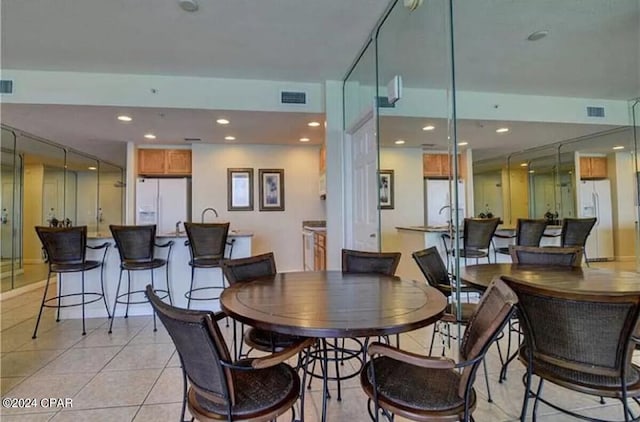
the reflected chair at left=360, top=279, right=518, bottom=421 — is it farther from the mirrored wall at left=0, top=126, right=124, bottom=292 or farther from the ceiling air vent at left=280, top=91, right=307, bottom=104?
the mirrored wall at left=0, top=126, right=124, bottom=292

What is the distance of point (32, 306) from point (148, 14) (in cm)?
399

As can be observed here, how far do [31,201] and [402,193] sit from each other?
782 cm

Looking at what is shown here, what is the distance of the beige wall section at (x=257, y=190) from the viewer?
623cm

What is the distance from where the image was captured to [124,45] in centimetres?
334

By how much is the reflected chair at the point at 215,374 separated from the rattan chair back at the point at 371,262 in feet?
3.91

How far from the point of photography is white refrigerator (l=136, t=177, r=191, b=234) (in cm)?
611

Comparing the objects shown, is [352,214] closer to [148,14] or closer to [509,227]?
[509,227]

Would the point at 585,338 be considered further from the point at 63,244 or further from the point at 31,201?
the point at 31,201

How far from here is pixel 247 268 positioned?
2.40m

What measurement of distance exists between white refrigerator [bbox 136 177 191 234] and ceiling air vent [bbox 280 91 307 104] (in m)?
2.96

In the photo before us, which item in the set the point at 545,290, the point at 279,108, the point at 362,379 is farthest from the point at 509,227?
the point at 279,108

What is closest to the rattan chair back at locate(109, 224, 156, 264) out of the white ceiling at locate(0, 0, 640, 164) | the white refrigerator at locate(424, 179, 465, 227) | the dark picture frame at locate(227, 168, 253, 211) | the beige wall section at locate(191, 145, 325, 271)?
the white ceiling at locate(0, 0, 640, 164)

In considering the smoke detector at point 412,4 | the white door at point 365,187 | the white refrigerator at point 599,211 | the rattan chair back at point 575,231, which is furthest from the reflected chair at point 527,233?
the smoke detector at point 412,4

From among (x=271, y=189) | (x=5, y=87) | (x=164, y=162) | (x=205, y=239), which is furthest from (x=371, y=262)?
(x=164, y=162)
